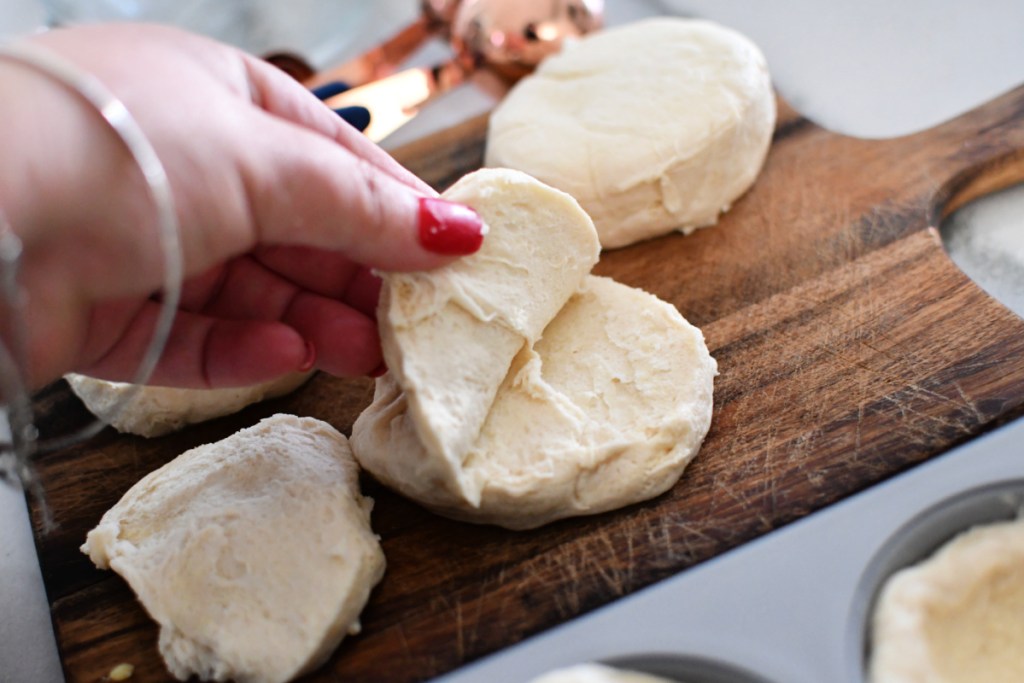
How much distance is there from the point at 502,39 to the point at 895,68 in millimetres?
1209

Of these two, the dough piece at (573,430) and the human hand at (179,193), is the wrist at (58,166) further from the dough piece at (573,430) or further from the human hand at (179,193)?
the dough piece at (573,430)

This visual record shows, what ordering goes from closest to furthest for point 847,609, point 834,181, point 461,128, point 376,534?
point 847,609 < point 376,534 < point 834,181 < point 461,128

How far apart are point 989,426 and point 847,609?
0.49 meters

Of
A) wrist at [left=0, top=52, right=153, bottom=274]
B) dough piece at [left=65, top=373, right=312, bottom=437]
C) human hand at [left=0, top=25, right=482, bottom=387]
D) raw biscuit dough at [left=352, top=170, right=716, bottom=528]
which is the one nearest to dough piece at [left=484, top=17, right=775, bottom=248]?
raw biscuit dough at [left=352, top=170, right=716, bottom=528]

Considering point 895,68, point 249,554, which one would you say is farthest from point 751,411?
point 895,68

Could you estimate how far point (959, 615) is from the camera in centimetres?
138

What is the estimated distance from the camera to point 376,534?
1555 mm

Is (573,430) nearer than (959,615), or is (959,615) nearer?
(959,615)

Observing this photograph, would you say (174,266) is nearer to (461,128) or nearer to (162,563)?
(162,563)

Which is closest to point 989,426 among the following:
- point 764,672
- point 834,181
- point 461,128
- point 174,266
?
point 764,672

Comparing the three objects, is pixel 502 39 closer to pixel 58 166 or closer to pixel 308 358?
pixel 308 358

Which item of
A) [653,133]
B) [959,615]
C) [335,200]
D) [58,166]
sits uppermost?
[58,166]

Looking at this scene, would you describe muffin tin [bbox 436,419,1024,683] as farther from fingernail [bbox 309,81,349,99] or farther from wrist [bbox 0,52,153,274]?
fingernail [bbox 309,81,349,99]

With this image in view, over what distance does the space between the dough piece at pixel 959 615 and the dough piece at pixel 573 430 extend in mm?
415
